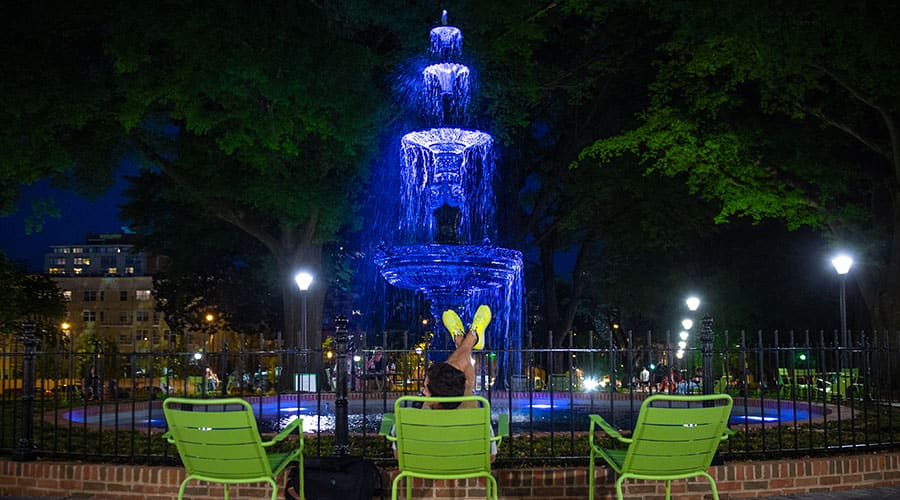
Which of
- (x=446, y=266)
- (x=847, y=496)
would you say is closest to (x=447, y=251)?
(x=446, y=266)

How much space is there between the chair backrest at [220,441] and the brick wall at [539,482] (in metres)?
1.76

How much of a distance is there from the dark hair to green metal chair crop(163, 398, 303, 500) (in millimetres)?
1603

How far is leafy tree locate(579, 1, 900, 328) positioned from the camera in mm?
20469

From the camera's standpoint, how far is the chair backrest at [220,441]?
Answer: 249 inches

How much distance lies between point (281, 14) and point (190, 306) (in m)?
29.4

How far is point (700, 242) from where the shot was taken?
1629 inches

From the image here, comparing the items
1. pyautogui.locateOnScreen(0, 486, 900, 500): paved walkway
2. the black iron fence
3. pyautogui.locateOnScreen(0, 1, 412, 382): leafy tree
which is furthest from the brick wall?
pyautogui.locateOnScreen(0, 1, 412, 382): leafy tree

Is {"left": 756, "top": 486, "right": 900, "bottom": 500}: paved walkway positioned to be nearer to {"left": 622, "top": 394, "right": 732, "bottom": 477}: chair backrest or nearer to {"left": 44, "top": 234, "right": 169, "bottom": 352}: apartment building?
{"left": 622, "top": 394, "right": 732, "bottom": 477}: chair backrest

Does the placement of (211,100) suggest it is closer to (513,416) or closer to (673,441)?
(513,416)

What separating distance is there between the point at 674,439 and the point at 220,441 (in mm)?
3265

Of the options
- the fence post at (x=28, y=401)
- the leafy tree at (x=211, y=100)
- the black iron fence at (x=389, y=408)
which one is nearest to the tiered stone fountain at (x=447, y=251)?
the black iron fence at (x=389, y=408)

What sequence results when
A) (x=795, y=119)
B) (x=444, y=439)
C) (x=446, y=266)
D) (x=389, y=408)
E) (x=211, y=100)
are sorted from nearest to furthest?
1. (x=444, y=439)
2. (x=446, y=266)
3. (x=389, y=408)
4. (x=211, y=100)
5. (x=795, y=119)

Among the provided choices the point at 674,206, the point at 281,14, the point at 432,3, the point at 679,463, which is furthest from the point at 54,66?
the point at 674,206

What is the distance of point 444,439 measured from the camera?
6.33 meters
